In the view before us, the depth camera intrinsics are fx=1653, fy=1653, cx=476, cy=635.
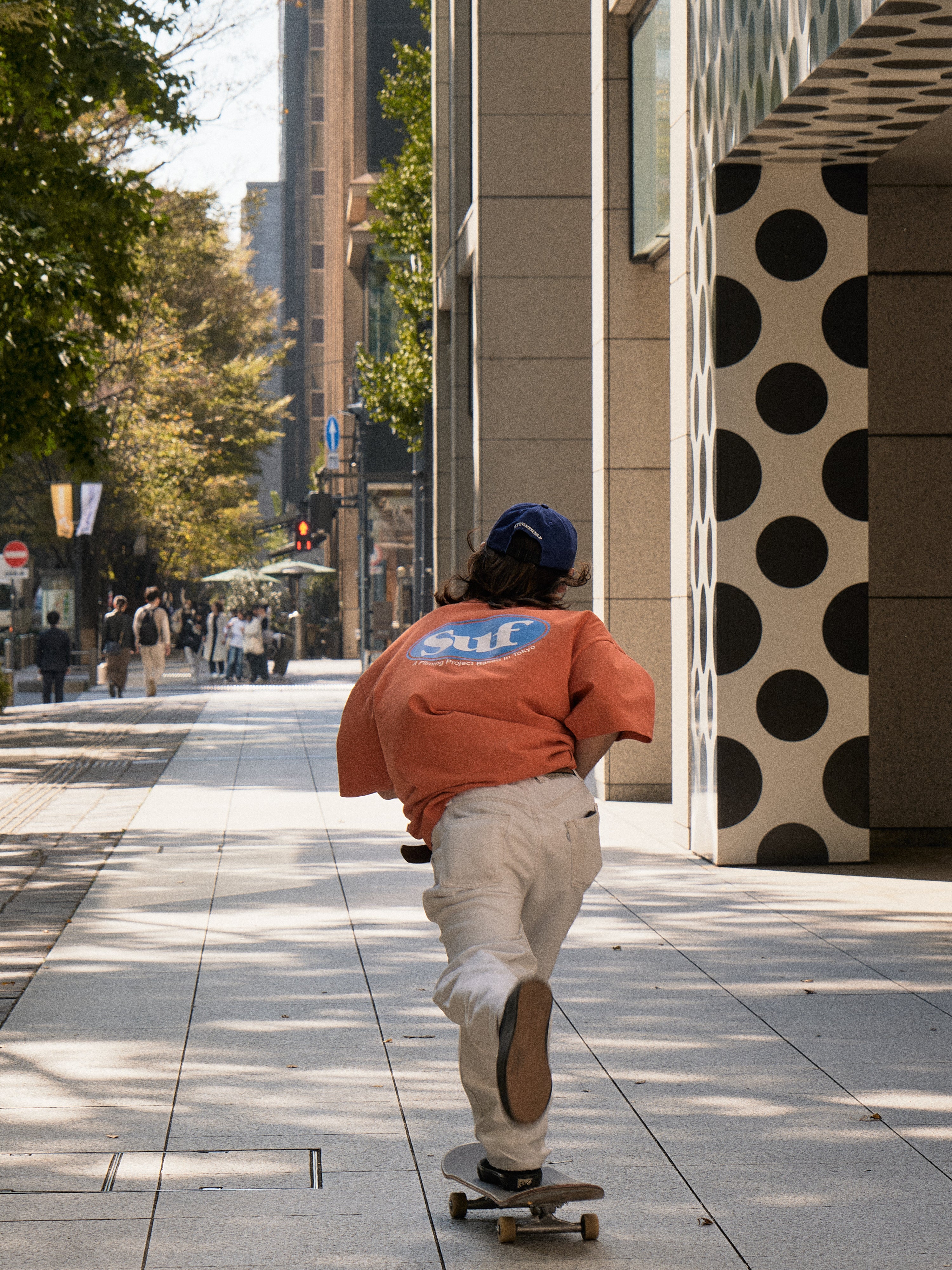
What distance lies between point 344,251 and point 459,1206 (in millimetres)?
64928

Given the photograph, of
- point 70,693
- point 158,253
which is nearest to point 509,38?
point 70,693

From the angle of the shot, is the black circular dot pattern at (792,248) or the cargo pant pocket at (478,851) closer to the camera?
the cargo pant pocket at (478,851)

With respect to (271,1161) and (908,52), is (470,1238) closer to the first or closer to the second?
(271,1161)

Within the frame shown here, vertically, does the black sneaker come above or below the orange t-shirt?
below

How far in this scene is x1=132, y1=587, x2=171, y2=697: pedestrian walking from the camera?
95.1 feet

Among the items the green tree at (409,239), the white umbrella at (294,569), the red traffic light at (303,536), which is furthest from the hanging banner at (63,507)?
the white umbrella at (294,569)

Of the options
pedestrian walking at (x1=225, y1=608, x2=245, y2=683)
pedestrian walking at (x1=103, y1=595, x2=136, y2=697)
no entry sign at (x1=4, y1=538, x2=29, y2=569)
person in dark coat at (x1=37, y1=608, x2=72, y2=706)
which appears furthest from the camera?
pedestrian walking at (x1=225, y1=608, x2=245, y2=683)

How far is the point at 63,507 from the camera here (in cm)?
3522

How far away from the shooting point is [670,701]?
12.8m

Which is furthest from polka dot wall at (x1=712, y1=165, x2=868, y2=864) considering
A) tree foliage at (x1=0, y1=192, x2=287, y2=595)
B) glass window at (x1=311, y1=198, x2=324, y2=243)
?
glass window at (x1=311, y1=198, x2=324, y2=243)

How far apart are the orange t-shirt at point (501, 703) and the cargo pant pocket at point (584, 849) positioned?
0.14 meters

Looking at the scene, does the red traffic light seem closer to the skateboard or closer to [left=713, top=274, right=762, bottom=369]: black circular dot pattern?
[left=713, top=274, right=762, bottom=369]: black circular dot pattern

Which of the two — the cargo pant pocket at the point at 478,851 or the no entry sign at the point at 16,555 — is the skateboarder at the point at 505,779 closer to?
the cargo pant pocket at the point at 478,851

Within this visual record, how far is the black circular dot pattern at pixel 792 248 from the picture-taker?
30.4 ft
